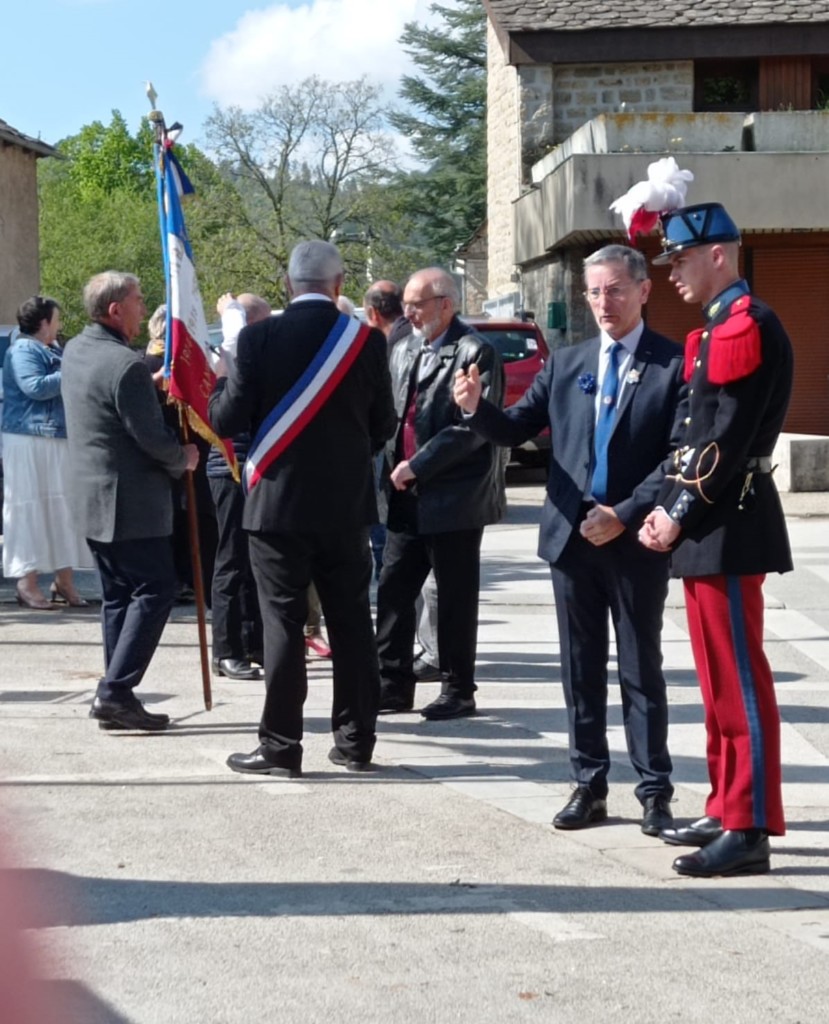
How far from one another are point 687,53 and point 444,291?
2499 cm

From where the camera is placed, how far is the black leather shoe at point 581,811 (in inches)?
243

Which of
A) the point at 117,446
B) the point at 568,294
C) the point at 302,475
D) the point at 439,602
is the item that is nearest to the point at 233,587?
the point at 439,602

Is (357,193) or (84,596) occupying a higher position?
(357,193)

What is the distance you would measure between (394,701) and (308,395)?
2.14m

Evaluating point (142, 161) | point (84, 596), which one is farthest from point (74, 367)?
point (142, 161)

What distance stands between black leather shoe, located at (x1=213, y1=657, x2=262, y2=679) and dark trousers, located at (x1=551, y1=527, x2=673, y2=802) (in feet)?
11.2

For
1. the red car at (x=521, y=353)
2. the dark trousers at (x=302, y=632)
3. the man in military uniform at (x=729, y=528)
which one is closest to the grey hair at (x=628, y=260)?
the man in military uniform at (x=729, y=528)

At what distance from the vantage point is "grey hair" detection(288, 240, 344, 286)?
7023 mm

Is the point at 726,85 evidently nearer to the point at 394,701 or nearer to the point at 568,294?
the point at 568,294

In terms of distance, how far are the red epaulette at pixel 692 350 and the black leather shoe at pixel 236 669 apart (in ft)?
13.6

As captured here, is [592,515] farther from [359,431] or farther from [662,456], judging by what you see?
[359,431]

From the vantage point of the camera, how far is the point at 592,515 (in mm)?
5996

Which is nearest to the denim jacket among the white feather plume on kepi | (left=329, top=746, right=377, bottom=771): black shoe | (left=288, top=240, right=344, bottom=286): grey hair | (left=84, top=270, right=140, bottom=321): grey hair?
(left=84, top=270, right=140, bottom=321): grey hair

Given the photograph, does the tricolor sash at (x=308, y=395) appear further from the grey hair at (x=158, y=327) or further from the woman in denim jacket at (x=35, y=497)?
the woman in denim jacket at (x=35, y=497)
